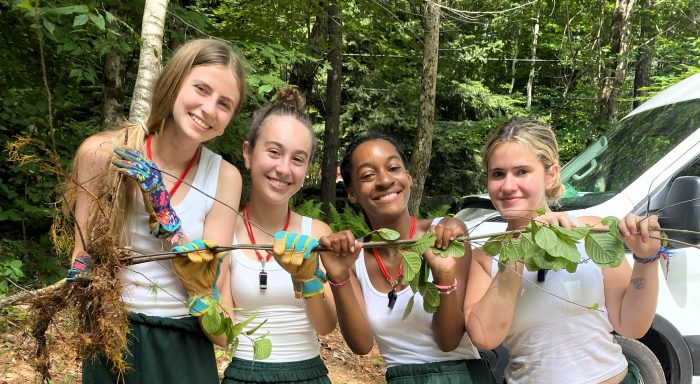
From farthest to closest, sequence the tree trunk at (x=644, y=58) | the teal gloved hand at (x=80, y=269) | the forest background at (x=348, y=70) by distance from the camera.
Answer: the tree trunk at (x=644, y=58), the forest background at (x=348, y=70), the teal gloved hand at (x=80, y=269)

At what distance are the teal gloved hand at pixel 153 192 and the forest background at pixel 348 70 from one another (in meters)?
0.28

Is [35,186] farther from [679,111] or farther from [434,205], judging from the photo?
[434,205]

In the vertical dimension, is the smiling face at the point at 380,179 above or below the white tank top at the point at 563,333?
above

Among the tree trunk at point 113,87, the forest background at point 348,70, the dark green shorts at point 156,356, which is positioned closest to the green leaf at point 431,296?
the dark green shorts at point 156,356

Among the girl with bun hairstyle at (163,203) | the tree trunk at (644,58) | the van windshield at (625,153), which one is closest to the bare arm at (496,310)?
the girl with bun hairstyle at (163,203)

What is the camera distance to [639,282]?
1.94 m

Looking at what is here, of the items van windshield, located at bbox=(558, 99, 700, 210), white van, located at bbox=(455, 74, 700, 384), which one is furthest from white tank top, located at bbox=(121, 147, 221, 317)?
van windshield, located at bbox=(558, 99, 700, 210)

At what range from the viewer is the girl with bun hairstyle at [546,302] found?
1.94 m

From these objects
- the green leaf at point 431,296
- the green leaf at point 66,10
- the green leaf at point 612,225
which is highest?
the green leaf at point 66,10

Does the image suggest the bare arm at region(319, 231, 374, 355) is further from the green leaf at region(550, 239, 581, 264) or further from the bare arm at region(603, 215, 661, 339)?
the bare arm at region(603, 215, 661, 339)

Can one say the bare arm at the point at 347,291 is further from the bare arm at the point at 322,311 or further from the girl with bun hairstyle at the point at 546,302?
the girl with bun hairstyle at the point at 546,302

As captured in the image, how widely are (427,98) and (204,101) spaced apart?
817cm

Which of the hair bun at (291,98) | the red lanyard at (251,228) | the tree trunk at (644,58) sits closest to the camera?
the red lanyard at (251,228)

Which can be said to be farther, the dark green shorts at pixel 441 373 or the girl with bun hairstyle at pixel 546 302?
the dark green shorts at pixel 441 373
